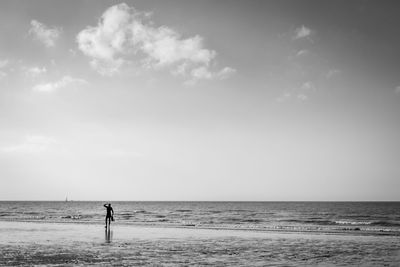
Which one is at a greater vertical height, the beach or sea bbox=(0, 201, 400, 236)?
the beach

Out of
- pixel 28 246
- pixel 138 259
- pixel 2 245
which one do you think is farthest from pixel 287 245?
pixel 2 245

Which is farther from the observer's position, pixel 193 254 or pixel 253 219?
pixel 253 219

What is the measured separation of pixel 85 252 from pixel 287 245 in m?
10.8

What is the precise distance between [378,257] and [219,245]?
7723mm

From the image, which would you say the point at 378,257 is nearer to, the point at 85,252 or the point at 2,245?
the point at 85,252

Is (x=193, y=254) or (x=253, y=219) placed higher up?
(x=193, y=254)

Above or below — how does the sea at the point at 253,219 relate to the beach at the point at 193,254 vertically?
below

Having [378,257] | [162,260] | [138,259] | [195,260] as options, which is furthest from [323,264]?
[138,259]

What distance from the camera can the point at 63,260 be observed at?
47.9 feet

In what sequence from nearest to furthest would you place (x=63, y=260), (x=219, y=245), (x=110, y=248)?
(x=63, y=260)
(x=110, y=248)
(x=219, y=245)

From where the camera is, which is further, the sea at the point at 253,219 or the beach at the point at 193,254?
the sea at the point at 253,219

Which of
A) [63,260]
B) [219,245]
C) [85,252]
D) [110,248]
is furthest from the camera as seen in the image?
[219,245]

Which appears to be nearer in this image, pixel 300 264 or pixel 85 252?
pixel 300 264

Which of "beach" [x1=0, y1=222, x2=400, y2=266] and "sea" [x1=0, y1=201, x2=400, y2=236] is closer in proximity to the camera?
"beach" [x1=0, y1=222, x2=400, y2=266]
